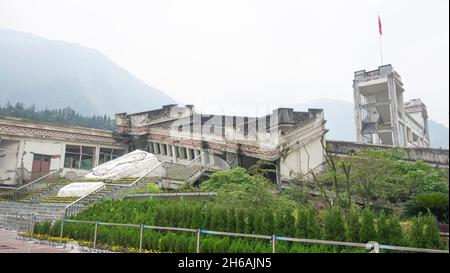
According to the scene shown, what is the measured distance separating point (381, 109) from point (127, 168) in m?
20.5

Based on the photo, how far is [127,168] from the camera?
1908 centimetres

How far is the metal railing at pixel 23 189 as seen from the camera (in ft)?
60.4

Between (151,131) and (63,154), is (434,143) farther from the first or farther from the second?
(63,154)

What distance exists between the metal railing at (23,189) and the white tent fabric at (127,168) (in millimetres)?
2433

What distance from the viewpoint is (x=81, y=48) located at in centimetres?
11894

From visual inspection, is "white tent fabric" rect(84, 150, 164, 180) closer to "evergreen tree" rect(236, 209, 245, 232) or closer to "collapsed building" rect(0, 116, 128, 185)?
"collapsed building" rect(0, 116, 128, 185)

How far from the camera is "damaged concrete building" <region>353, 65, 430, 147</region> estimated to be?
26.8 meters

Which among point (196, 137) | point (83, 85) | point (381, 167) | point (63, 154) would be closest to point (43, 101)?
point (83, 85)

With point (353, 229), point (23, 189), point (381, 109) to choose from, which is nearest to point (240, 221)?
point (353, 229)

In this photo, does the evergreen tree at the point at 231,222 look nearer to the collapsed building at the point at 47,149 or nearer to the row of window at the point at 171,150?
the row of window at the point at 171,150

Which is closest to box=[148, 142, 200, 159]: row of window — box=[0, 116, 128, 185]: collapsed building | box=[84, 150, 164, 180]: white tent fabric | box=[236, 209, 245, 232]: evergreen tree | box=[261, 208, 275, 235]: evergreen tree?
box=[0, 116, 128, 185]: collapsed building

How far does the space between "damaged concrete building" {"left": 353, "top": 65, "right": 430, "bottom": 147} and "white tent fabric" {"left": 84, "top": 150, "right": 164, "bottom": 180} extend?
16.9m

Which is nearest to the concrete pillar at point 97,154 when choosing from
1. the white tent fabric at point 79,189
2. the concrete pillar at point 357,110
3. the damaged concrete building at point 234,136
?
the damaged concrete building at point 234,136
